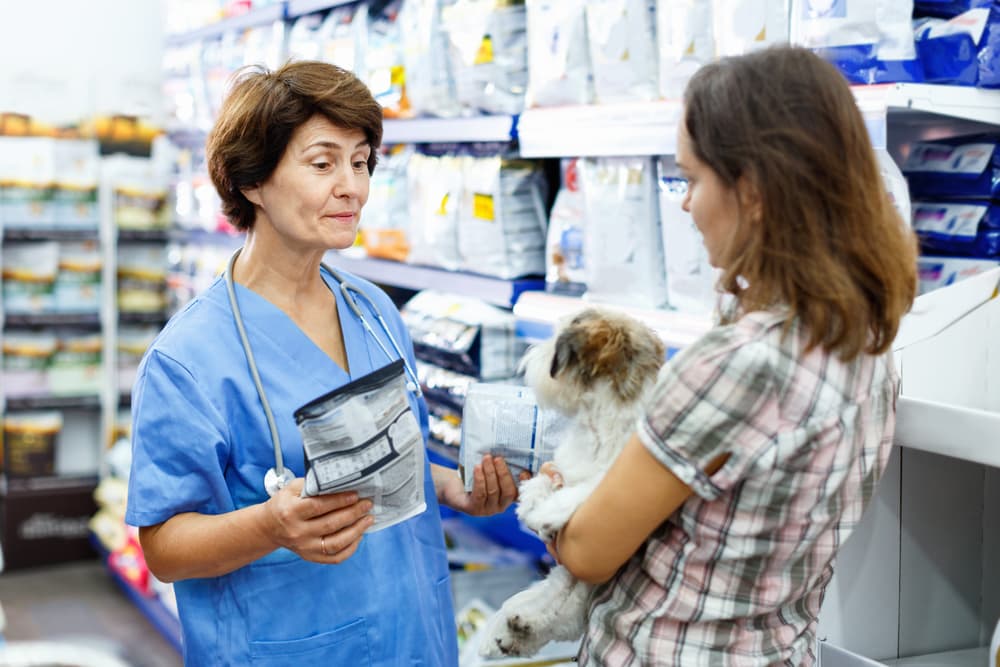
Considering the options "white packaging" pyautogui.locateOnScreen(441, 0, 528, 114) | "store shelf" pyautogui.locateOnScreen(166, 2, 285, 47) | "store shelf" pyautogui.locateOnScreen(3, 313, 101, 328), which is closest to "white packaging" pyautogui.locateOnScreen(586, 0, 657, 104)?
"white packaging" pyautogui.locateOnScreen(441, 0, 528, 114)

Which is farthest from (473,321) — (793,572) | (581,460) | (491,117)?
(793,572)

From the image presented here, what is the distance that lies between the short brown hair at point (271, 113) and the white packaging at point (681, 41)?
30.4 inches

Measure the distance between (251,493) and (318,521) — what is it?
0.83 feet

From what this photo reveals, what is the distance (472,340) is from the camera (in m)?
3.00

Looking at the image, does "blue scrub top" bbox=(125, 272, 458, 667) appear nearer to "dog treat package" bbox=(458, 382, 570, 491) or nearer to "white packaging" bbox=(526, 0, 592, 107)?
"dog treat package" bbox=(458, 382, 570, 491)

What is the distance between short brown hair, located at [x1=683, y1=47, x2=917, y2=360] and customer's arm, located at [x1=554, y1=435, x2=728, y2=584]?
7.6 inches

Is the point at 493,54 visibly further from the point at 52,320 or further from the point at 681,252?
the point at 52,320

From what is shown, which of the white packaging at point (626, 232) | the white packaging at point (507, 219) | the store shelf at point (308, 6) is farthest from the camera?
the store shelf at point (308, 6)

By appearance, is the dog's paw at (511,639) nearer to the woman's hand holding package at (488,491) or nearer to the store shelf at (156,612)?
the woman's hand holding package at (488,491)

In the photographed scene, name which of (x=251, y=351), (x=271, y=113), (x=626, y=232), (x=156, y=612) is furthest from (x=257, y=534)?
(x=156, y=612)

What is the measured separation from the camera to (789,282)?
1.05 meters

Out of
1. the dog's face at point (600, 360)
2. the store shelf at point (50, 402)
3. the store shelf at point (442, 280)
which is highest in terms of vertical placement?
the dog's face at point (600, 360)

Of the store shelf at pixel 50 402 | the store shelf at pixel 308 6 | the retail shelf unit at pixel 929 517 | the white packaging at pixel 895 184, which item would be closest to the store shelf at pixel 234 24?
the store shelf at pixel 308 6

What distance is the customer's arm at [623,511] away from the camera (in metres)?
1.11
